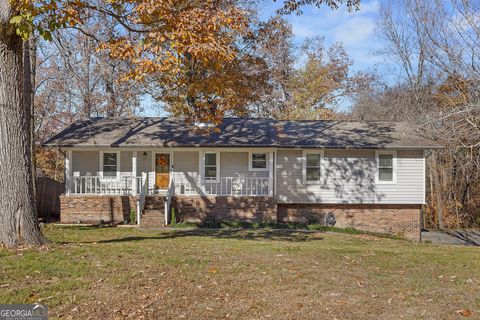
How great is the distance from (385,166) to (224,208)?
6.94 m

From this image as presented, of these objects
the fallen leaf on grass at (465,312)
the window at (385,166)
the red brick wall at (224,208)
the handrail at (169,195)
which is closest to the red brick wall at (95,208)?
the handrail at (169,195)

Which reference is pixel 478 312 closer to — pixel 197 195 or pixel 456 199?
pixel 197 195

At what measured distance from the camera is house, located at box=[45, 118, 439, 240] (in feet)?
59.6

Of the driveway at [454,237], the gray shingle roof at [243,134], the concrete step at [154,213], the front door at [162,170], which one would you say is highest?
the gray shingle roof at [243,134]

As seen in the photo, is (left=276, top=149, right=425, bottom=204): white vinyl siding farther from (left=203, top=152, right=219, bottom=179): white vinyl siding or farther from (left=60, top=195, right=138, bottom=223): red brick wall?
(left=60, top=195, right=138, bottom=223): red brick wall

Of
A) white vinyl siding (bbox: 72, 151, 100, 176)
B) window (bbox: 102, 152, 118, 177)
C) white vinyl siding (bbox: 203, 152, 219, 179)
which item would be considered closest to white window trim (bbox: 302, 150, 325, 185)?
white vinyl siding (bbox: 203, 152, 219, 179)

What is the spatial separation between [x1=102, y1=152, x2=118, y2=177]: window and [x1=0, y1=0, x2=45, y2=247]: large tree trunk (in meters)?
10.9

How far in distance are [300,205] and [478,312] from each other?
44.7 feet

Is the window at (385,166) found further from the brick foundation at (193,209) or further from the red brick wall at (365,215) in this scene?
the brick foundation at (193,209)

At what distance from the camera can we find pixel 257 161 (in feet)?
63.5

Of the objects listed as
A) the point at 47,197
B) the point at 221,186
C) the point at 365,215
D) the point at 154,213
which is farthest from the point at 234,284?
the point at 47,197

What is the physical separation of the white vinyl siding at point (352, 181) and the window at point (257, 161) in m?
0.68

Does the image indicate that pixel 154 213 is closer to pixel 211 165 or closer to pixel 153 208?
pixel 153 208

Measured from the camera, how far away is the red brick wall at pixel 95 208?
18.0 m
